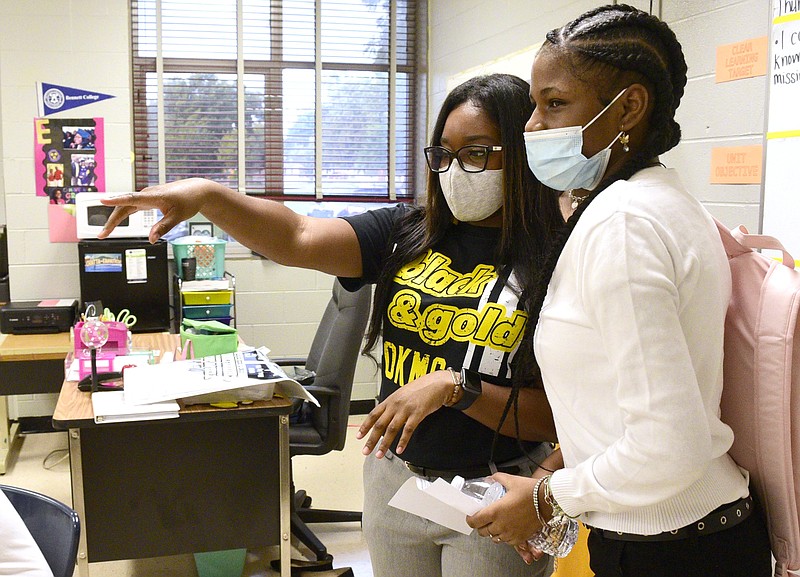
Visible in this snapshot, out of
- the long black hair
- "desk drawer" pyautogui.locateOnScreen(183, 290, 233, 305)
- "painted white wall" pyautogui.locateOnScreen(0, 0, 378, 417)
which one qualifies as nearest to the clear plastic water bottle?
the long black hair

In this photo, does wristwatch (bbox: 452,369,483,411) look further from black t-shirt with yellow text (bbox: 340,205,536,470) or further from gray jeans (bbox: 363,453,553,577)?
gray jeans (bbox: 363,453,553,577)

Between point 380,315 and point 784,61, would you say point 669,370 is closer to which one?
point 380,315

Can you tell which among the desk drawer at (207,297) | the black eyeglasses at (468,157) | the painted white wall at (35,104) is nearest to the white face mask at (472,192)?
the black eyeglasses at (468,157)

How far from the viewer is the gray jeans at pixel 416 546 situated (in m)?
1.38

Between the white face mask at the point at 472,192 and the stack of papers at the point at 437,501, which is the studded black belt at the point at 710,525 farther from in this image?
the white face mask at the point at 472,192

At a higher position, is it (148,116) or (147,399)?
(148,116)

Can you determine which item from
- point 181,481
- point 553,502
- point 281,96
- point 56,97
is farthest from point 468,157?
point 281,96

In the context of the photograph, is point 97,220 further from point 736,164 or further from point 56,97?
point 736,164

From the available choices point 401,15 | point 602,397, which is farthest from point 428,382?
point 401,15

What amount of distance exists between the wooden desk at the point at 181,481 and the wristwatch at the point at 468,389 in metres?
1.19

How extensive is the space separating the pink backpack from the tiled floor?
2268 millimetres

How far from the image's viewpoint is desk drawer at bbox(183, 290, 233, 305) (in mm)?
4215

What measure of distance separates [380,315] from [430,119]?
3688mm

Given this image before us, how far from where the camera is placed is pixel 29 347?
378cm
